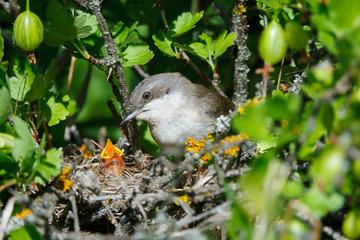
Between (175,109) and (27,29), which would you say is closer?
(27,29)

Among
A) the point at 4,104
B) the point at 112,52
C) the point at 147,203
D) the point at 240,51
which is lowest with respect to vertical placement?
the point at 147,203

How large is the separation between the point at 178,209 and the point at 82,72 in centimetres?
175

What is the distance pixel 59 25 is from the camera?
2.22 meters

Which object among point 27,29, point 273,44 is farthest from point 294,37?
point 27,29

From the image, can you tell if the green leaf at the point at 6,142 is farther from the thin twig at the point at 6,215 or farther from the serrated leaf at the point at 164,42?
the serrated leaf at the point at 164,42

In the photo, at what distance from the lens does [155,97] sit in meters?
3.07

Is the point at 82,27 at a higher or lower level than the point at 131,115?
higher

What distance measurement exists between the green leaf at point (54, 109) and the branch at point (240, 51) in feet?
3.42

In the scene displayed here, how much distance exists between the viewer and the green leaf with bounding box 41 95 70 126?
8.47 ft

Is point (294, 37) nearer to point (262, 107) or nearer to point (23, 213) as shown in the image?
point (262, 107)

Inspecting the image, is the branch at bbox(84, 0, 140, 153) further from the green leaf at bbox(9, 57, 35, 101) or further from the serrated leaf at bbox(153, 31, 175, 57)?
the green leaf at bbox(9, 57, 35, 101)

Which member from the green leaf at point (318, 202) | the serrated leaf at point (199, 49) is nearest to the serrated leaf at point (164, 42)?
the serrated leaf at point (199, 49)

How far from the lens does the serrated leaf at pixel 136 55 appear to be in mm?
2639

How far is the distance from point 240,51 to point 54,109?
119 cm
